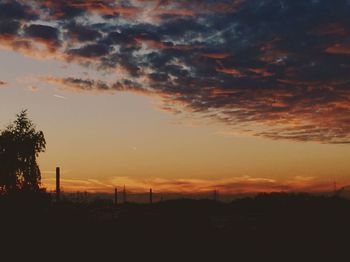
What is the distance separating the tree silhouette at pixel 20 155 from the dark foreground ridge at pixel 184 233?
76.4ft

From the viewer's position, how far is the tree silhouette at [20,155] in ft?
202

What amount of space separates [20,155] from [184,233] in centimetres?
3415

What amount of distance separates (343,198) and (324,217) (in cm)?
1698

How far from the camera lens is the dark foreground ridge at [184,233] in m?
31.9

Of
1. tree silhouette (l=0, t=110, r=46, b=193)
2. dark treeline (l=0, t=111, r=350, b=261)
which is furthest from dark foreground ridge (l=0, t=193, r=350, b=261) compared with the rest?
tree silhouette (l=0, t=110, r=46, b=193)

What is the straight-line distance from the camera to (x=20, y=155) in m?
62.9

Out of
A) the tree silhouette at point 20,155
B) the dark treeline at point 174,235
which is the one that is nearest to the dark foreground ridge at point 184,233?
the dark treeline at point 174,235

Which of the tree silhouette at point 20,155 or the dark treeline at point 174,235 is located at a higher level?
the tree silhouette at point 20,155

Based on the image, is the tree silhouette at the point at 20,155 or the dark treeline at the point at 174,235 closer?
the dark treeline at the point at 174,235

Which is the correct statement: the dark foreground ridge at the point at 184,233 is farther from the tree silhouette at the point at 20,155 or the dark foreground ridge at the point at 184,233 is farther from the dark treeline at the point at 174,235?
the tree silhouette at the point at 20,155

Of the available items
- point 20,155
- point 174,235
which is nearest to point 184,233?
point 174,235

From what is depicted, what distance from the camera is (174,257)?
103 feet

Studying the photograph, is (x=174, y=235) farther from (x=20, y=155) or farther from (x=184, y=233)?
(x=20, y=155)

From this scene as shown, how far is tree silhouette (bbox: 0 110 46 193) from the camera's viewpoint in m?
61.7
